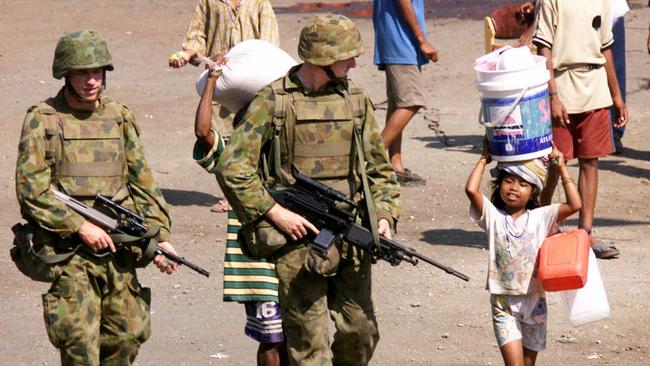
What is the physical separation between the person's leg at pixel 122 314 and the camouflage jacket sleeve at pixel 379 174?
106 cm

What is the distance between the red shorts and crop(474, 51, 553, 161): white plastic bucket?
93.9 inches

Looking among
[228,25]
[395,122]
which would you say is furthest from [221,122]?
[395,122]

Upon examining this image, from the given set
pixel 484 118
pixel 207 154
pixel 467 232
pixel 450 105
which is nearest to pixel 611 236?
pixel 467 232

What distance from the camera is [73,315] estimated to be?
5.52 metres

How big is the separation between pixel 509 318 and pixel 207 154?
1534 mm

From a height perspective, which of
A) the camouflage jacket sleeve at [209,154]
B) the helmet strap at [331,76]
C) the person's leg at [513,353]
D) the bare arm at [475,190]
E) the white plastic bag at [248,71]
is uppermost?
the helmet strap at [331,76]

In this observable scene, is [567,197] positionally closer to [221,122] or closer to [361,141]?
[361,141]

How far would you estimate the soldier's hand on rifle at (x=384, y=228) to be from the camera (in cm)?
547

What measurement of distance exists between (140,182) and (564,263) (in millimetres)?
1807

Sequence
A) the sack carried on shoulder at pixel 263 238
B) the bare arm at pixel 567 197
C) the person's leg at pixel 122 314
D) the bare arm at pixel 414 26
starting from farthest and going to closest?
1. the bare arm at pixel 414 26
2. the bare arm at pixel 567 197
3. the person's leg at pixel 122 314
4. the sack carried on shoulder at pixel 263 238

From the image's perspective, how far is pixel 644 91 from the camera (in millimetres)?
14352

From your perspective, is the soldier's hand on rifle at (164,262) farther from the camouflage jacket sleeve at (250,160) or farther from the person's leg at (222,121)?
the person's leg at (222,121)

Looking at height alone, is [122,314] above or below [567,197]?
below

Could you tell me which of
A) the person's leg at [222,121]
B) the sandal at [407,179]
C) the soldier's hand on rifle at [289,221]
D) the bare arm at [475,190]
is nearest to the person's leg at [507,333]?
the bare arm at [475,190]
